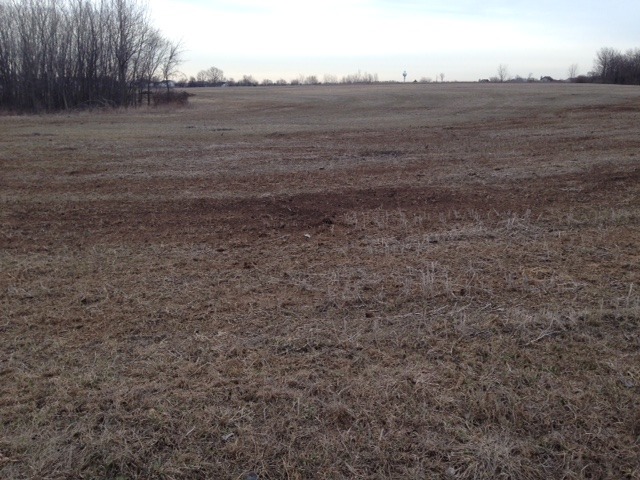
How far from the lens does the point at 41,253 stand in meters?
5.32

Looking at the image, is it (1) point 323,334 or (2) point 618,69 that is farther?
(2) point 618,69

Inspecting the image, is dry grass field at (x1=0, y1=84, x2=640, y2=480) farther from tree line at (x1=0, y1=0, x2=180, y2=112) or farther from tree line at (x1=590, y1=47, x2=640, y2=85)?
tree line at (x1=590, y1=47, x2=640, y2=85)

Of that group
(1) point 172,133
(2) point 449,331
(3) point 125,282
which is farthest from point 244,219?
(1) point 172,133

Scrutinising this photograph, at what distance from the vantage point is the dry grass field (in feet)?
8.36

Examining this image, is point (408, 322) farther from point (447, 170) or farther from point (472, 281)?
point (447, 170)

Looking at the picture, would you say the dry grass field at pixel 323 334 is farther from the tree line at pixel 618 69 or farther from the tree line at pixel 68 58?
the tree line at pixel 618 69

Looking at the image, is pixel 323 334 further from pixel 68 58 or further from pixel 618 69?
pixel 618 69

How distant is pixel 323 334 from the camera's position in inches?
142

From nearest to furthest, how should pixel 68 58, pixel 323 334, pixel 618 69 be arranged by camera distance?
pixel 323 334, pixel 68 58, pixel 618 69

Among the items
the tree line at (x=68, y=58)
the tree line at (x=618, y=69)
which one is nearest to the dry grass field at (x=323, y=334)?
the tree line at (x=68, y=58)

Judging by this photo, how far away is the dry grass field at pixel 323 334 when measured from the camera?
8.36ft

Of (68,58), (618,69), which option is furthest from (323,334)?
(618,69)

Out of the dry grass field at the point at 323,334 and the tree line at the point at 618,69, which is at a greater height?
the tree line at the point at 618,69

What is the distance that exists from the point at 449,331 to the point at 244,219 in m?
3.60
